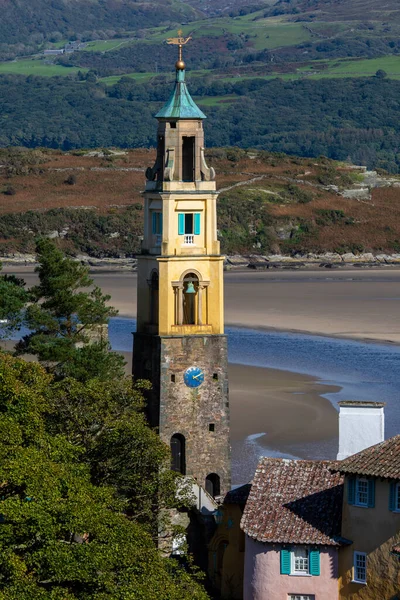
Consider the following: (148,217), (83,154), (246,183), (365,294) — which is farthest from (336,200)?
(148,217)

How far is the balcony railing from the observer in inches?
1291

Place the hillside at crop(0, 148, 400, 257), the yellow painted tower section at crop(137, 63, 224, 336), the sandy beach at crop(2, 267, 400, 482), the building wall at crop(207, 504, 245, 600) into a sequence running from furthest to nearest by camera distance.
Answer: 1. the hillside at crop(0, 148, 400, 257)
2. the sandy beach at crop(2, 267, 400, 482)
3. the yellow painted tower section at crop(137, 63, 224, 336)
4. the building wall at crop(207, 504, 245, 600)

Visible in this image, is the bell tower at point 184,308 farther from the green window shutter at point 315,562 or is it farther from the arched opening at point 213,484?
Result: the green window shutter at point 315,562

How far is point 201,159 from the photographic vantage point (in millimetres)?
33031

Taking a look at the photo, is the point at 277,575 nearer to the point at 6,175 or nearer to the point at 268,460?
the point at 268,460

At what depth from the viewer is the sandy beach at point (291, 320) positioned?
48.5 m

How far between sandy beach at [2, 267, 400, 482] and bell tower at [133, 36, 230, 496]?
7.46 metres

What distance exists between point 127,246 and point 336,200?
33.0 m

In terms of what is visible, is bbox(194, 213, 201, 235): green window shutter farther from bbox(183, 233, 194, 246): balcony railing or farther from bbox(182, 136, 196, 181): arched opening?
bbox(182, 136, 196, 181): arched opening

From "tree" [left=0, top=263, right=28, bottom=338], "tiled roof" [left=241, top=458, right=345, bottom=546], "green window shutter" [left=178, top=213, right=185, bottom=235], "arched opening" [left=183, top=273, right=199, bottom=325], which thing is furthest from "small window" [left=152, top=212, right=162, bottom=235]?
"tiled roof" [left=241, top=458, right=345, bottom=546]

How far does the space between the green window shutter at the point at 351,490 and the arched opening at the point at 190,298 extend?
27.1 ft

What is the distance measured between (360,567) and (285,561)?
1176 millimetres

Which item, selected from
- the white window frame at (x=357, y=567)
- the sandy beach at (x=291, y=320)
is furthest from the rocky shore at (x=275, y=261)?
the white window frame at (x=357, y=567)

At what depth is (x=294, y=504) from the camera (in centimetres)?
2606
